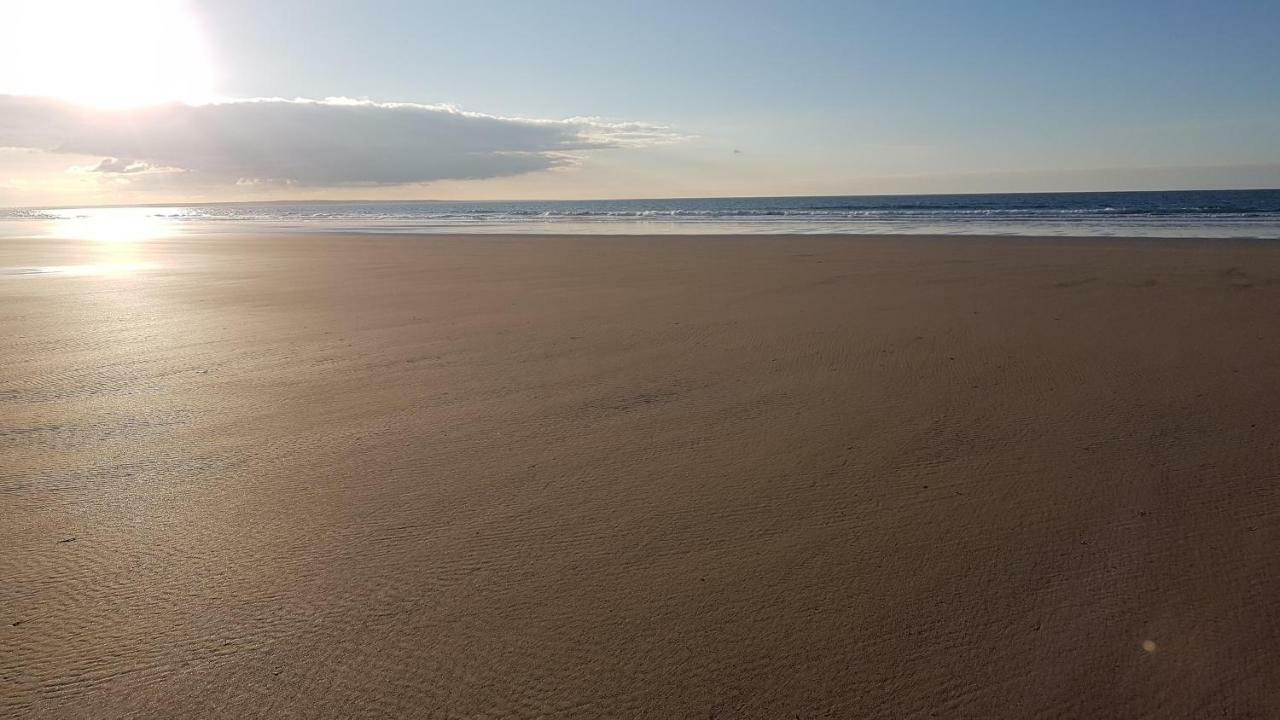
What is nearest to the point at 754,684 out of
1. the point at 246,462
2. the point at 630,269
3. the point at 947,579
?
the point at 947,579

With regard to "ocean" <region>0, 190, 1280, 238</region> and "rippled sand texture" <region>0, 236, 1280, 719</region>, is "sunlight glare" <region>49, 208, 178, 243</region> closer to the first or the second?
"ocean" <region>0, 190, 1280, 238</region>

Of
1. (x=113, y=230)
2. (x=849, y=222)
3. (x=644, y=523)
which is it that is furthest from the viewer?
(x=113, y=230)

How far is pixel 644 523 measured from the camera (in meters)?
3.29

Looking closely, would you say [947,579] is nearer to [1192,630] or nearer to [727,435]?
[1192,630]

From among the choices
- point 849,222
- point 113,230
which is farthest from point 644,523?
point 113,230

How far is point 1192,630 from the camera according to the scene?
2.51 metres

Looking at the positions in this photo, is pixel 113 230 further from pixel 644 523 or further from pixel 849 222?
pixel 644 523

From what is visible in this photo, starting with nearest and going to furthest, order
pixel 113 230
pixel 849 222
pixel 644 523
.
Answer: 1. pixel 644 523
2. pixel 849 222
3. pixel 113 230

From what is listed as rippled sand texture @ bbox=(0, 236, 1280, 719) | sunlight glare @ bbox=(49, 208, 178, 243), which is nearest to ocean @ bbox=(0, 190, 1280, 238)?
sunlight glare @ bbox=(49, 208, 178, 243)

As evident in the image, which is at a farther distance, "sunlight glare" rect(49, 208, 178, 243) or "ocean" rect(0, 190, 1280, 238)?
"sunlight glare" rect(49, 208, 178, 243)

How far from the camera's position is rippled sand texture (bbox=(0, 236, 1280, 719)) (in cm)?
230

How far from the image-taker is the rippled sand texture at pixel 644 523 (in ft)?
7.54

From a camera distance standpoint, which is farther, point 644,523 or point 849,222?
point 849,222

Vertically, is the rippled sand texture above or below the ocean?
below
